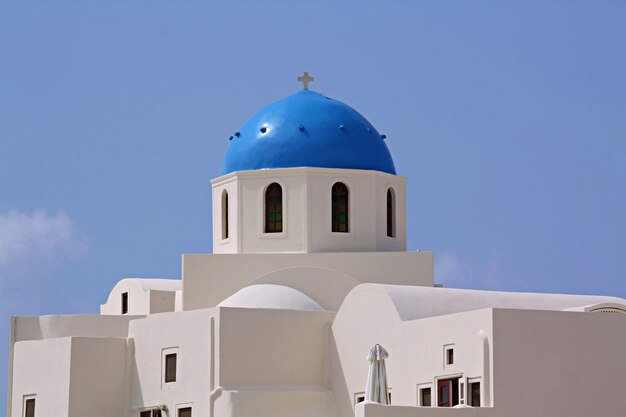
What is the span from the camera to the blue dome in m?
41.5

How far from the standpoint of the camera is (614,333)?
34.7 meters

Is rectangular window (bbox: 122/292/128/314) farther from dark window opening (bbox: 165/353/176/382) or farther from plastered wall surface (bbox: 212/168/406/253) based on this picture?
dark window opening (bbox: 165/353/176/382)

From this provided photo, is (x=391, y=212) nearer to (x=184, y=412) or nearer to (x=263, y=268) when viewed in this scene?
(x=263, y=268)

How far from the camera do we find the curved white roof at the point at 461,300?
120 ft

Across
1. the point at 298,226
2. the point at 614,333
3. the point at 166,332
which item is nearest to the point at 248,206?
the point at 298,226

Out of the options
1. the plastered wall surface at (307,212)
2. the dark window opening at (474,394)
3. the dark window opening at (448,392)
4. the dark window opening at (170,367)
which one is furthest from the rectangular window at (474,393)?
the plastered wall surface at (307,212)

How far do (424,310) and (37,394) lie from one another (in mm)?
10010

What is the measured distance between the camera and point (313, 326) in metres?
38.2

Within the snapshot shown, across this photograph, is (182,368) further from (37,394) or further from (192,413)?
(37,394)

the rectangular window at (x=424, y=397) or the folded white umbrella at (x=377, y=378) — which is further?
the rectangular window at (x=424, y=397)

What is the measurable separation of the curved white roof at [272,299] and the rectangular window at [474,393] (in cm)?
644

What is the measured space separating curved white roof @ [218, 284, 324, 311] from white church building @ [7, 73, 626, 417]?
0.05 m

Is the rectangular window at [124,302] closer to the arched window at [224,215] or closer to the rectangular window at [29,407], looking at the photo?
the arched window at [224,215]

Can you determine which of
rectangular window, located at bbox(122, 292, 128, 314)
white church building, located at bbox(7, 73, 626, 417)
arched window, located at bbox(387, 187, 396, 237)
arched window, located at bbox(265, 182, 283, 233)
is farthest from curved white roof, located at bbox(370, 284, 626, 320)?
rectangular window, located at bbox(122, 292, 128, 314)
